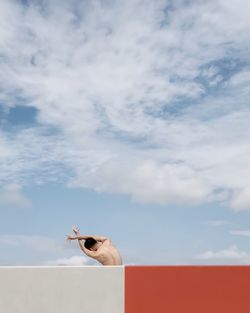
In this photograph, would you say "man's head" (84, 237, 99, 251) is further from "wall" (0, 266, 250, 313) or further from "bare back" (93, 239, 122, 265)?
"wall" (0, 266, 250, 313)

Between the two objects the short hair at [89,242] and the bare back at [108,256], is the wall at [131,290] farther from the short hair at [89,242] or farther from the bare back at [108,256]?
the short hair at [89,242]

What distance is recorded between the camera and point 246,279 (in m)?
10.6

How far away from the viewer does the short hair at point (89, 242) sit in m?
13.7

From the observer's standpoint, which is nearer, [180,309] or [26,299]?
[180,309]

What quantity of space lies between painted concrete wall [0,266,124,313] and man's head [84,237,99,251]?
2.24m

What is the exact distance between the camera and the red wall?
10570 mm

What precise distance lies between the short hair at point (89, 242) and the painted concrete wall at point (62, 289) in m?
2.24

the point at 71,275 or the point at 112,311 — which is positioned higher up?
the point at 71,275

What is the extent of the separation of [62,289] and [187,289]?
248 centimetres

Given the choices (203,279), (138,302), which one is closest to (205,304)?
(203,279)

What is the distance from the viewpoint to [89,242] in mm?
13781

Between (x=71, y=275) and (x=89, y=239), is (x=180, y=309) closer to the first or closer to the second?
(x=71, y=275)

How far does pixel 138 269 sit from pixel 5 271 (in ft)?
9.57

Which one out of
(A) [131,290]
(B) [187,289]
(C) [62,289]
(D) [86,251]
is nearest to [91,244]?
(D) [86,251]
